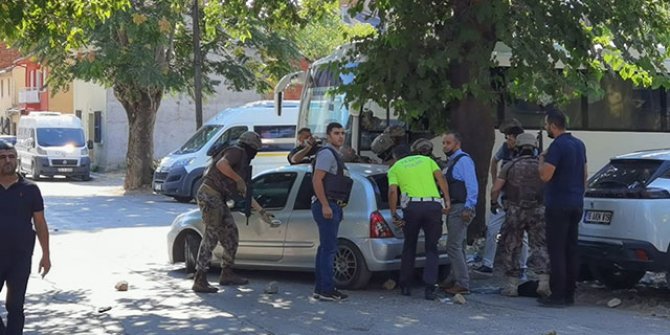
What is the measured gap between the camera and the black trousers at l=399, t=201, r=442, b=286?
10.1 metres

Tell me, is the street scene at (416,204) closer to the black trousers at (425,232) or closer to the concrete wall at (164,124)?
the black trousers at (425,232)

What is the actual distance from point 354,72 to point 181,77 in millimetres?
16476

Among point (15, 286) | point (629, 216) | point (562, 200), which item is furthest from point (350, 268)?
point (15, 286)

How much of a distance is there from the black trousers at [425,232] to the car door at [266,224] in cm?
170

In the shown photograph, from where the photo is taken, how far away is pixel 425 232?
401 inches

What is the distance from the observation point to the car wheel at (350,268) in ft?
35.0

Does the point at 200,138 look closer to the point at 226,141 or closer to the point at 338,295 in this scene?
the point at 226,141

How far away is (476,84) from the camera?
38.7 ft

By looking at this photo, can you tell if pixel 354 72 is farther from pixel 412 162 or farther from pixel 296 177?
pixel 412 162

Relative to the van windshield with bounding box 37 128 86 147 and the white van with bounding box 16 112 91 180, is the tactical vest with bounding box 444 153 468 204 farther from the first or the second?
the van windshield with bounding box 37 128 86 147

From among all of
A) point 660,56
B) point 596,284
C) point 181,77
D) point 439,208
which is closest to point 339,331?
point 439,208

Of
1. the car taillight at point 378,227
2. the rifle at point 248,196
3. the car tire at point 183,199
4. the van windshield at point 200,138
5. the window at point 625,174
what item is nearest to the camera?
the window at point 625,174

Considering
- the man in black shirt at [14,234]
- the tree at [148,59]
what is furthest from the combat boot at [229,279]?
the tree at [148,59]

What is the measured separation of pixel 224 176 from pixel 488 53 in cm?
360
